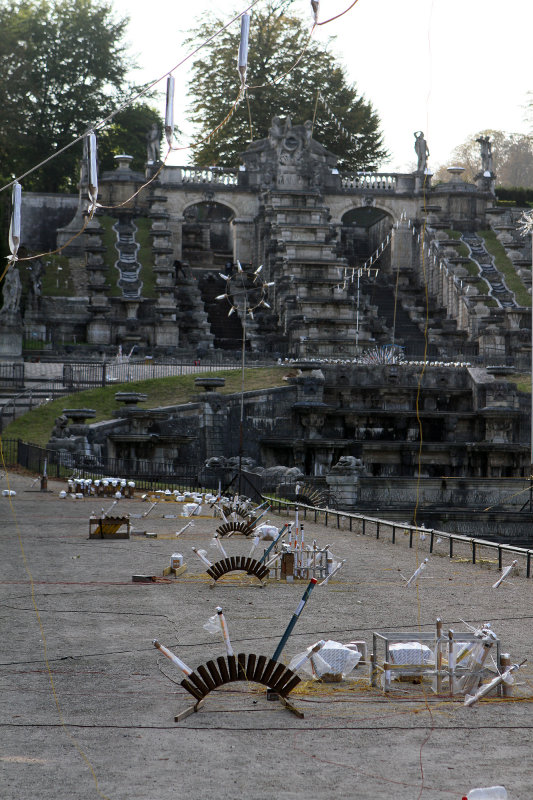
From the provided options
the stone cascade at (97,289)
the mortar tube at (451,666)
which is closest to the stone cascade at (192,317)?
the stone cascade at (97,289)

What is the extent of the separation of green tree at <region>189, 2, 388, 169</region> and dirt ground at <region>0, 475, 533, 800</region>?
201 feet

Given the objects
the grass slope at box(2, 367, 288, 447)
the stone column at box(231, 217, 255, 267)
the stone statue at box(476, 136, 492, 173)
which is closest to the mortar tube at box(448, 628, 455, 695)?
the grass slope at box(2, 367, 288, 447)

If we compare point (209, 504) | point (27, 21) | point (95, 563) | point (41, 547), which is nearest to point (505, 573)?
point (95, 563)

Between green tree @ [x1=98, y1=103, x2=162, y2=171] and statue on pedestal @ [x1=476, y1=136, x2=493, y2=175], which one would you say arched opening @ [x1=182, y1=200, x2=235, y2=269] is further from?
statue on pedestal @ [x1=476, y1=136, x2=493, y2=175]

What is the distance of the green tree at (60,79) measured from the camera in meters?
72.4

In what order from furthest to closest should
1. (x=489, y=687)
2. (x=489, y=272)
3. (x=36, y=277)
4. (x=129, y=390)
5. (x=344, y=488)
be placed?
(x=489, y=272)
(x=36, y=277)
(x=129, y=390)
(x=344, y=488)
(x=489, y=687)

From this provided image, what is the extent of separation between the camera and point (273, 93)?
7562cm

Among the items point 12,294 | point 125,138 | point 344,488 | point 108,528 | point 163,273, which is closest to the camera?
point 108,528

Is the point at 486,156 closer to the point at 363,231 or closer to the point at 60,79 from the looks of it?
the point at 363,231

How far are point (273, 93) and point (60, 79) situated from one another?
14124 mm

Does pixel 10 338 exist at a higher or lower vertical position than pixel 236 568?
higher

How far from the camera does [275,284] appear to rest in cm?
5769

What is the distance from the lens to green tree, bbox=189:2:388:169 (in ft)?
245

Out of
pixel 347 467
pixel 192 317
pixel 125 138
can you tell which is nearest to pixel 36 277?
pixel 192 317
